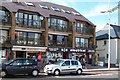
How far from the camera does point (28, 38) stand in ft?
135

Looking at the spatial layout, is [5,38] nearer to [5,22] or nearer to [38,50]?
[5,22]

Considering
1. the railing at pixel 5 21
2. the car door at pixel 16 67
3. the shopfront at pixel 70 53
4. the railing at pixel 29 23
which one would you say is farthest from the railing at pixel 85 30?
the car door at pixel 16 67

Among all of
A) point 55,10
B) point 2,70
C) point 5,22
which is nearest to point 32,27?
point 5,22

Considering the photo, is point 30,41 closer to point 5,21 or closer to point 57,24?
point 5,21

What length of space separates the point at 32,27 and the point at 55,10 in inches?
306

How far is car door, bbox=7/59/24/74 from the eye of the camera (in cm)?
2323

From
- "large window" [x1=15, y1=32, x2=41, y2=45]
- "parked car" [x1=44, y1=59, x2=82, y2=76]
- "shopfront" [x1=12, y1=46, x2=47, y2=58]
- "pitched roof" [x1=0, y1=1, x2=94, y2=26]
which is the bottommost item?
"parked car" [x1=44, y1=59, x2=82, y2=76]

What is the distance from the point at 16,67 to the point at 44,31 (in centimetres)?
1968

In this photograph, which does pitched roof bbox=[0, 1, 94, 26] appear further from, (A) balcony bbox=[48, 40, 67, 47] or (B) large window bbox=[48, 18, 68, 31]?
(A) balcony bbox=[48, 40, 67, 47]

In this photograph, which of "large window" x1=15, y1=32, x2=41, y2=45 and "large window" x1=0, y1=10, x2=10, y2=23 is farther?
"large window" x1=15, y1=32, x2=41, y2=45

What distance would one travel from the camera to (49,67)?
26516 millimetres

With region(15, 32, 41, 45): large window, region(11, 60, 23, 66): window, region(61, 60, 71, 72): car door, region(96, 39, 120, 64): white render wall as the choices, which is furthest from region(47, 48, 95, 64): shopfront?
region(11, 60, 23, 66): window

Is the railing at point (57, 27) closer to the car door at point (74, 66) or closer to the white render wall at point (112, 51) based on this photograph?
the white render wall at point (112, 51)

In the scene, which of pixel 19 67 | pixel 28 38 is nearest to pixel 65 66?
pixel 19 67
